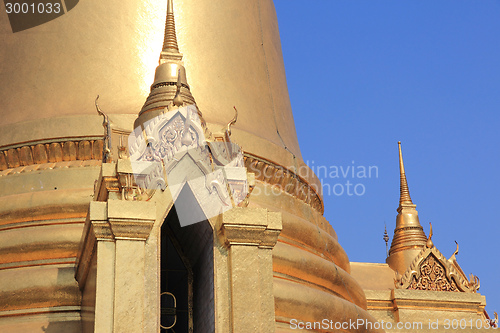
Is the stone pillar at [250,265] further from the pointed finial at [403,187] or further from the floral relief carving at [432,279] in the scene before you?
the pointed finial at [403,187]

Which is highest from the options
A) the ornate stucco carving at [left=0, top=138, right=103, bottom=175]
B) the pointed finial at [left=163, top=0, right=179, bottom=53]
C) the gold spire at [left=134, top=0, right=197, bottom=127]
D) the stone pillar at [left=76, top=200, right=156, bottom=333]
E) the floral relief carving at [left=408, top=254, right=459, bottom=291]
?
the pointed finial at [left=163, top=0, right=179, bottom=53]

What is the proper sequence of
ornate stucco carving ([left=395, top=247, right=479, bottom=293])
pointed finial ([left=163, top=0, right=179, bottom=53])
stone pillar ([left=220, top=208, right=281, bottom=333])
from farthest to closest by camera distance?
ornate stucco carving ([left=395, top=247, right=479, bottom=293])
pointed finial ([left=163, top=0, right=179, bottom=53])
stone pillar ([left=220, top=208, right=281, bottom=333])

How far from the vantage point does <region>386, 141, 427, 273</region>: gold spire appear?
55.2ft

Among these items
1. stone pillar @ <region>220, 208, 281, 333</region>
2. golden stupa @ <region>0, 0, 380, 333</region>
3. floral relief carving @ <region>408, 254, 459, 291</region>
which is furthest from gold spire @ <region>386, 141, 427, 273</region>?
stone pillar @ <region>220, 208, 281, 333</region>

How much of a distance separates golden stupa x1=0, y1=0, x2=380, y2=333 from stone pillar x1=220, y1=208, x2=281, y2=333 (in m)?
0.01

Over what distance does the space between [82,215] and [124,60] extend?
2700 mm

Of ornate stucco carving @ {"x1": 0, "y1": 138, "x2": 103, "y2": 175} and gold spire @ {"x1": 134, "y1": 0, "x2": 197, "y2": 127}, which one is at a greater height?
gold spire @ {"x1": 134, "y1": 0, "x2": 197, "y2": 127}

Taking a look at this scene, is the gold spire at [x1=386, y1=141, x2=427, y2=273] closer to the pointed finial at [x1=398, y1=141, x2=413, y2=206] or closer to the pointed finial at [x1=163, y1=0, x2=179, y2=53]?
the pointed finial at [x1=398, y1=141, x2=413, y2=206]

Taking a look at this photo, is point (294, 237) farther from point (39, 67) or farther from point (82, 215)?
point (39, 67)

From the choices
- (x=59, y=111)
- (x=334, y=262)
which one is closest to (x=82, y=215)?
(x=59, y=111)

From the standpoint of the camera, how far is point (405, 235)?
56.5 feet

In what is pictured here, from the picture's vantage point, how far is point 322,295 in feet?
39.5

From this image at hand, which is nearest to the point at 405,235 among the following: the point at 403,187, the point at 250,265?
the point at 403,187

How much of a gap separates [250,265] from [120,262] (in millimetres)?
1210
